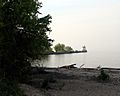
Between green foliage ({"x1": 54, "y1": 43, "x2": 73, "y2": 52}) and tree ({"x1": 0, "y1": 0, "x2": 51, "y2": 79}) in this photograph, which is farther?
green foliage ({"x1": 54, "y1": 43, "x2": 73, "y2": 52})

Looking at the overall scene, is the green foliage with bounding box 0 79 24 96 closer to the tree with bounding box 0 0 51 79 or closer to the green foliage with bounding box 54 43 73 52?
the tree with bounding box 0 0 51 79

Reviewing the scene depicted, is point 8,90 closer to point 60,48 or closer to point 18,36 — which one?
point 18,36

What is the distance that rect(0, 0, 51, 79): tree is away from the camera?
20969 millimetres

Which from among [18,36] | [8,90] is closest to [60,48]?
[18,36]

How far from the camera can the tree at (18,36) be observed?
68.8ft

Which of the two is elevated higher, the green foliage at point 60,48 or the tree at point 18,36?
the green foliage at point 60,48

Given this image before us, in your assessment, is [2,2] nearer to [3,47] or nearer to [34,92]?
[3,47]

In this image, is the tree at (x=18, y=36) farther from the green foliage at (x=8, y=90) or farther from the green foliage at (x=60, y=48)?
the green foliage at (x=60, y=48)

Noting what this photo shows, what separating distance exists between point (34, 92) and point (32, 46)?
4.81m

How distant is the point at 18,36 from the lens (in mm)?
22125

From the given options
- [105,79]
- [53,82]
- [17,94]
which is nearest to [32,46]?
[53,82]

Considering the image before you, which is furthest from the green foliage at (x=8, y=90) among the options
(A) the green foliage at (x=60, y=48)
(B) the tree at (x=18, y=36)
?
(A) the green foliage at (x=60, y=48)

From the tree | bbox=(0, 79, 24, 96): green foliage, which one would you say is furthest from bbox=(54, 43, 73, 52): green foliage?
bbox=(0, 79, 24, 96): green foliage

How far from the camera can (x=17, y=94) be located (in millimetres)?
16094
